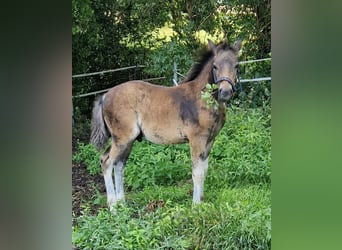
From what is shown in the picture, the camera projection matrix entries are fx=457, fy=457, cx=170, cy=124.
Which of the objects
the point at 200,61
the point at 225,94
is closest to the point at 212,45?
the point at 200,61

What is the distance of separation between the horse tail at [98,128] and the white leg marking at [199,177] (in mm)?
388

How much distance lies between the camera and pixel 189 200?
1732 mm

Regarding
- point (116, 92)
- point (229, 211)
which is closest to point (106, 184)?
point (116, 92)

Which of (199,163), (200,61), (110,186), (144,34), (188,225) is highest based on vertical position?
(144,34)

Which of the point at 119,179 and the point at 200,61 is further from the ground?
the point at 200,61

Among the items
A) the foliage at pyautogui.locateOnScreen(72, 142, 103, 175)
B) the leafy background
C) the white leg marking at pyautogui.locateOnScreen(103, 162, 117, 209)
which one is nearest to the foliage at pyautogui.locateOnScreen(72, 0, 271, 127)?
the leafy background

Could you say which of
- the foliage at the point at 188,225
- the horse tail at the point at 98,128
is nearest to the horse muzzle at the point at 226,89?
the foliage at the point at 188,225

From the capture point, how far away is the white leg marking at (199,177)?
171 centimetres

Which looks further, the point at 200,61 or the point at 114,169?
the point at 114,169

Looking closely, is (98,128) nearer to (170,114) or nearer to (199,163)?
(170,114)

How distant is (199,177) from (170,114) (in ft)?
0.89
